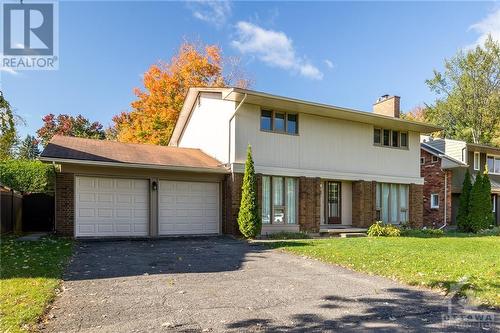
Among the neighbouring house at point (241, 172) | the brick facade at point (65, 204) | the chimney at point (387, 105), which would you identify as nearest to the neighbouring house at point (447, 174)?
the neighbouring house at point (241, 172)

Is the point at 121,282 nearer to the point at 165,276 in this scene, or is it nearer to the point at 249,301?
the point at 165,276

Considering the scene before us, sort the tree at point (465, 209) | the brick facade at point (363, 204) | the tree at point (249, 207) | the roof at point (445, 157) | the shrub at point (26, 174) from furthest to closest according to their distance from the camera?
the roof at point (445, 157)
the tree at point (465, 209)
the brick facade at point (363, 204)
the shrub at point (26, 174)
the tree at point (249, 207)

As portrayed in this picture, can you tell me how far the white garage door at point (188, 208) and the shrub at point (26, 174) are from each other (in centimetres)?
552

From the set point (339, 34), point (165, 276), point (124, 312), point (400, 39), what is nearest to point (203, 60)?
point (339, 34)

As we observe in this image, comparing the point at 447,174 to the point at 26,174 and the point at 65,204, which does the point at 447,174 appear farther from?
the point at 26,174

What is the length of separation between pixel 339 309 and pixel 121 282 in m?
3.83

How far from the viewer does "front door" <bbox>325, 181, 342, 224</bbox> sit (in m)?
17.8

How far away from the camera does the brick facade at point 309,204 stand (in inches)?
630

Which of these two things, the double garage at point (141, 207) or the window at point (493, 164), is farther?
the window at point (493, 164)

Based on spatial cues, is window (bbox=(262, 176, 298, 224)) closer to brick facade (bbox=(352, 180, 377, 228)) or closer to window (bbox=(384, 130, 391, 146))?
brick facade (bbox=(352, 180, 377, 228))

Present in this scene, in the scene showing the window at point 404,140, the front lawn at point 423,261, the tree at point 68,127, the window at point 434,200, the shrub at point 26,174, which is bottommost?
the front lawn at point 423,261

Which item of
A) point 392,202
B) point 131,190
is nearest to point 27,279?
point 131,190

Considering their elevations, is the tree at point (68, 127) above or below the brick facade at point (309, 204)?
above

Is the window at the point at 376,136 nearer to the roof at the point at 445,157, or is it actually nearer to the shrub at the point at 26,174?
the roof at the point at 445,157
